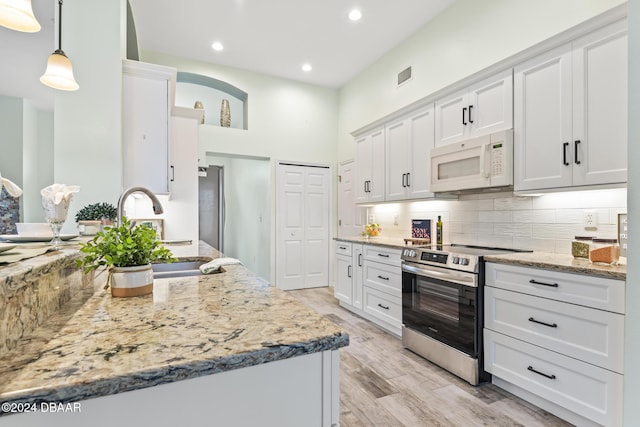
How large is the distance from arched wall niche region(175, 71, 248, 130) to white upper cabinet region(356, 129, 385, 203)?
197 cm

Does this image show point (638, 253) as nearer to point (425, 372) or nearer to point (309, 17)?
point (425, 372)

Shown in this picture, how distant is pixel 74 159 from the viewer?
2.30 meters

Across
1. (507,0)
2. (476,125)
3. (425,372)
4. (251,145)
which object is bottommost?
(425,372)

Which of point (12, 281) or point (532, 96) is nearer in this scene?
point (12, 281)

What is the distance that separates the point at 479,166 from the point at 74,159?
124 inches

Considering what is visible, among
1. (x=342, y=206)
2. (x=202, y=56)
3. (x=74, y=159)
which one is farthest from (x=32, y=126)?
(x=342, y=206)

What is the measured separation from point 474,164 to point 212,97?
407 centimetres

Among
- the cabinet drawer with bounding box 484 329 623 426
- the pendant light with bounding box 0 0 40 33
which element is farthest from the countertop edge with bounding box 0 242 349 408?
the cabinet drawer with bounding box 484 329 623 426

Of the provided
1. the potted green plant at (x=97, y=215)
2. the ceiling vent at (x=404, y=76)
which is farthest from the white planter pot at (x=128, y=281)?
the ceiling vent at (x=404, y=76)

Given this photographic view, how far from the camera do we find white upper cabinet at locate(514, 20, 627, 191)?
1803 millimetres

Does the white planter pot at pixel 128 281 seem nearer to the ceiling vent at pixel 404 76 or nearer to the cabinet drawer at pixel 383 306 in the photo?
the cabinet drawer at pixel 383 306

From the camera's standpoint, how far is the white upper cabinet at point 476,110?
7.91 ft

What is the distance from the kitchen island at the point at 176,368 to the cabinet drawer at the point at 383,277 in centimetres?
232

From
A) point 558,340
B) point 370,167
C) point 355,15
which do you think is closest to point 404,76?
point 355,15
